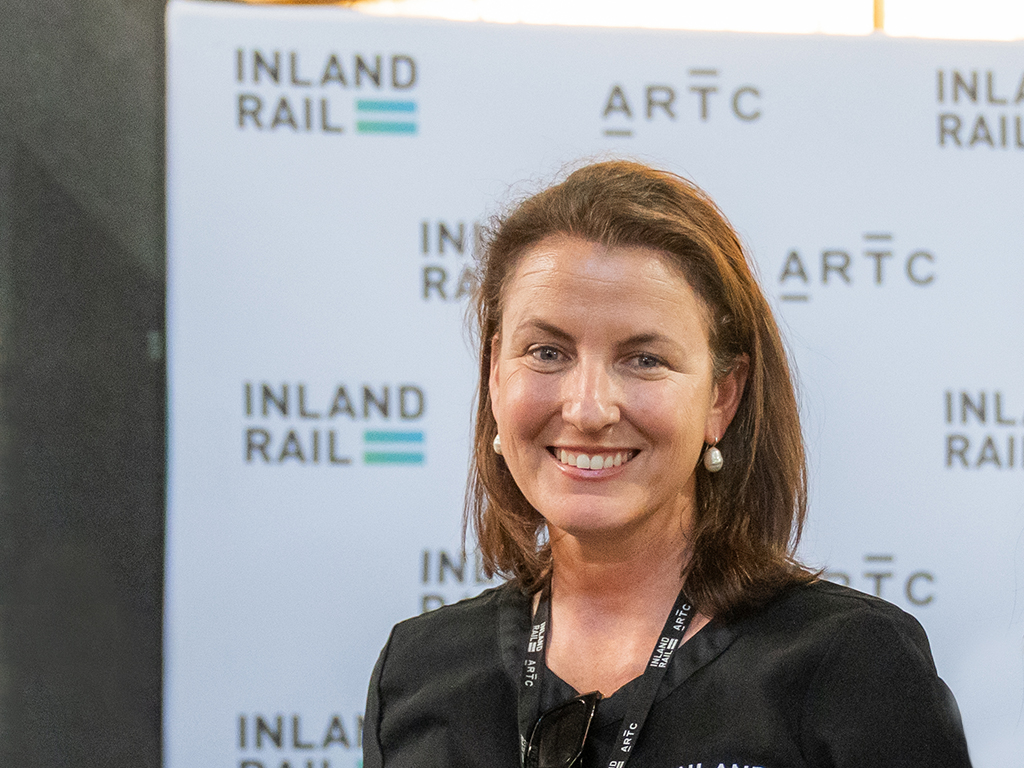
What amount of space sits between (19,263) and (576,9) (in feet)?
5.13

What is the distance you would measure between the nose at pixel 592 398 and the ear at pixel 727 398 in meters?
0.21

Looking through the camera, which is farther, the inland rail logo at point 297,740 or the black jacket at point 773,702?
the inland rail logo at point 297,740

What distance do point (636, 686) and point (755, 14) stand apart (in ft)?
6.46

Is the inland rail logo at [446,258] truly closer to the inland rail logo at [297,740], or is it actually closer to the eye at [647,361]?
the inland rail logo at [297,740]

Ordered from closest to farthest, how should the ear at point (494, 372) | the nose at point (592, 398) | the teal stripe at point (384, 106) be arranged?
the nose at point (592, 398) → the ear at point (494, 372) → the teal stripe at point (384, 106)

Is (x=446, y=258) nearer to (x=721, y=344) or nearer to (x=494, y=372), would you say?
(x=494, y=372)

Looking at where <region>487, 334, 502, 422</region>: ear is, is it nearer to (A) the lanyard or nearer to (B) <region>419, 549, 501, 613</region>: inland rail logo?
(A) the lanyard

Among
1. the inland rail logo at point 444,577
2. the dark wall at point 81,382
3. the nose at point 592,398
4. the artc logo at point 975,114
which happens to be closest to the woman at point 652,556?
the nose at point 592,398

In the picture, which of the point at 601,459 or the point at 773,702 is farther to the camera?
the point at 601,459

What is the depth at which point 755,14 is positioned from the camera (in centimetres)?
A: 286

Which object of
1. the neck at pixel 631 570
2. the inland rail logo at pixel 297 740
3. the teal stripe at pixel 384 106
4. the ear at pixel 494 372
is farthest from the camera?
the teal stripe at pixel 384 106

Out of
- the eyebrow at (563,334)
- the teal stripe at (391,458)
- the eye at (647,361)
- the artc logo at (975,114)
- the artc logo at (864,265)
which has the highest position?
the artc logo at (975,114)

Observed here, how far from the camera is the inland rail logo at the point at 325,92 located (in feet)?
9.08

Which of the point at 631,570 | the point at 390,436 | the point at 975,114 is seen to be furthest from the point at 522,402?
the point at 975,114
